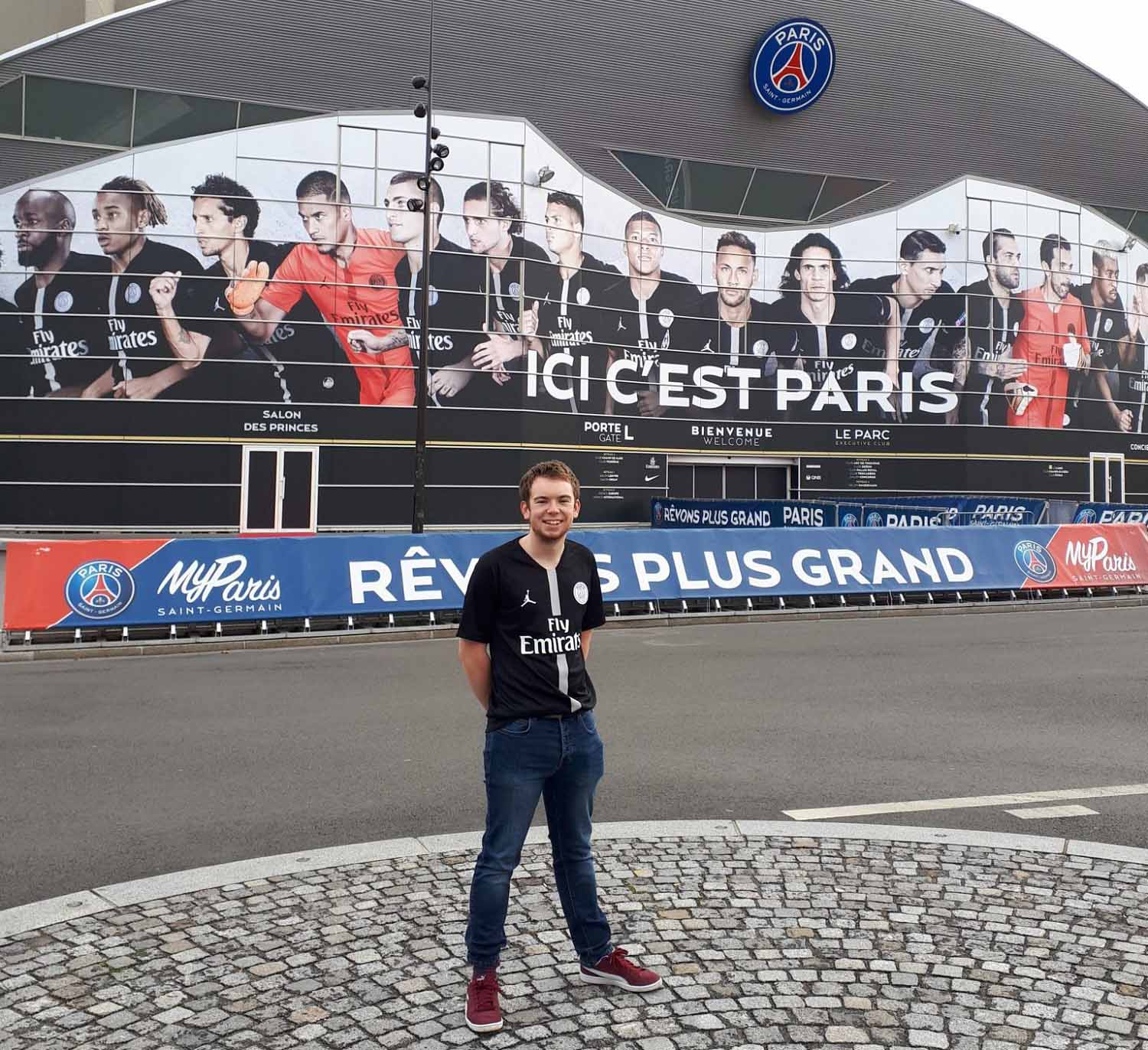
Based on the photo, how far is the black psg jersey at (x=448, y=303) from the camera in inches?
1221

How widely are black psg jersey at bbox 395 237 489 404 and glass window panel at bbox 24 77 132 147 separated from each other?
8.04 m

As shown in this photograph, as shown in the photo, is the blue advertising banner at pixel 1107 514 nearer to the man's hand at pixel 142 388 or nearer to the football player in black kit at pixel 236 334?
the football player in black kit at pixel 236 334

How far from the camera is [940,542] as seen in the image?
19.3 metres

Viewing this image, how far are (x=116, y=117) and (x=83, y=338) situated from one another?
590 cm

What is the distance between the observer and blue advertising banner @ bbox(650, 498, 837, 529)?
92.2 feet

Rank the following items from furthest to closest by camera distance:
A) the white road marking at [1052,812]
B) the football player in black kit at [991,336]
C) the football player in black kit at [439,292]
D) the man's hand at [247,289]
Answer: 1. the football player in black kit at [991,336]
2. the football player in black kit at [439,292]
3. the man's hand at [247,289]
4. the white road marking at [1052,812]

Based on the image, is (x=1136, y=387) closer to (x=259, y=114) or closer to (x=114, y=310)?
(x=259, y=114)

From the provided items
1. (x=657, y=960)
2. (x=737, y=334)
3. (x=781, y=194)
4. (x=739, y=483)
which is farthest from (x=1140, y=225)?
(x=657, y=960)

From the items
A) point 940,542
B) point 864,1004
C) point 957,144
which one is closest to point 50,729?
point 864,1004

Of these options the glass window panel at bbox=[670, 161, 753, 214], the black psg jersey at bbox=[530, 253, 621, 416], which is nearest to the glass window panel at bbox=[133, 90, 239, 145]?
the black psg jersey at bbox=[530, 253, 621, 416]

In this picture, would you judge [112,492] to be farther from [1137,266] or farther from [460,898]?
[1137,266]

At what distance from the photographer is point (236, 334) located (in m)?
30.0

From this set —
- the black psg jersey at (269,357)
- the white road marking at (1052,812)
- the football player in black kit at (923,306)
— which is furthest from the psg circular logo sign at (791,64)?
the white road marking at (1052,812)

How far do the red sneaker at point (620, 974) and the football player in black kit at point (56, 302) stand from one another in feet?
93.7
